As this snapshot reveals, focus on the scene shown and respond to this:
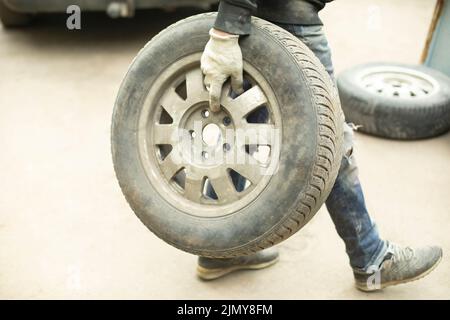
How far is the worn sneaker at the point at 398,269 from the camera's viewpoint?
2.22 metres

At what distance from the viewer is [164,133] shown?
1.94 m

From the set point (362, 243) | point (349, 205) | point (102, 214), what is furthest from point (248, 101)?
point (102, 214)

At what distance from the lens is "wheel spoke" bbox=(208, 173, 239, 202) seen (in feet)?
6.11

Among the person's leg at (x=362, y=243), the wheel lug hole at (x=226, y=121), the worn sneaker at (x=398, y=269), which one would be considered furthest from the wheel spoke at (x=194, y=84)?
the worn sneaker at (x=398, y=269)

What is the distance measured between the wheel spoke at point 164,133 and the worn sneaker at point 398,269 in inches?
39.4

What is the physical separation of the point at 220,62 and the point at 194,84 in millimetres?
181

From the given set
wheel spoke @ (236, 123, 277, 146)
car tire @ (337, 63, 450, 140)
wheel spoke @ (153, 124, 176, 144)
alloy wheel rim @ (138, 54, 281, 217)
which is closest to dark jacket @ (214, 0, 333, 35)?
alloy wheel rim @ (138, 54, 281, 217)

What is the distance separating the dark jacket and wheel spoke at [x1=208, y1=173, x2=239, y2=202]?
0.51 metres

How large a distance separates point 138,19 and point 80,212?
3.49 metres

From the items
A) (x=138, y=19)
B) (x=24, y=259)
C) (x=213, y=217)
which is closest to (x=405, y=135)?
(x=213, y=217)

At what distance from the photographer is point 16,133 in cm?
354

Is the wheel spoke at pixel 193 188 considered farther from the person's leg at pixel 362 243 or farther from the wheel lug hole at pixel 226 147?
the person's leg at pixel 362 243

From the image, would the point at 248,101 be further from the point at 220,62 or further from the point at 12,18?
the point at 12,18
